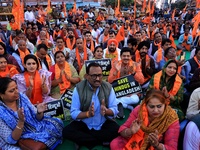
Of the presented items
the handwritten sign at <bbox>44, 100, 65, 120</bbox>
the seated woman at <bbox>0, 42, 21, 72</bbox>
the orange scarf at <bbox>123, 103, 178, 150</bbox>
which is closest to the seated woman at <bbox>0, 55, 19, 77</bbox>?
the seated woman at <bbox>0, 42, 21, 72</bbox>

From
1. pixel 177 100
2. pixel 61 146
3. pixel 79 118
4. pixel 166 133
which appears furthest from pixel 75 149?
pixel 177 100

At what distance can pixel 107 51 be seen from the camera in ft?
16.5

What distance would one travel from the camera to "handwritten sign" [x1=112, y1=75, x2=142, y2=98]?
3.64 metres

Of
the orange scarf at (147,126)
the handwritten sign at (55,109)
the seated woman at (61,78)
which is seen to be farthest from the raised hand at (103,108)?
the seated woman at (61,78)

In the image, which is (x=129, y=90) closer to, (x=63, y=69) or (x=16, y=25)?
(x=63, y=69)

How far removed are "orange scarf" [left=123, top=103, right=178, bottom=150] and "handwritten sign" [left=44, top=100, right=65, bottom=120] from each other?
1.35 metres

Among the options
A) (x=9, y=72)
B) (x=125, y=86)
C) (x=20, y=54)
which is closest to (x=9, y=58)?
(x=20, y=54)

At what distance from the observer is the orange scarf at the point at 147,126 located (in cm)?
212

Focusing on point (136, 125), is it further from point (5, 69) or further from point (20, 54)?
point (20, 54)

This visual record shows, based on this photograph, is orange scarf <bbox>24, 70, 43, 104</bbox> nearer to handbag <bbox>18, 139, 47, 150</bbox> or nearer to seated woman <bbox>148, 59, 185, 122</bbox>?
handbag <bbox>18, 139, 47, 150</bbox>

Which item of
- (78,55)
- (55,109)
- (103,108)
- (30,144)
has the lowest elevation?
(30,144)

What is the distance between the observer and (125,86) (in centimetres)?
365

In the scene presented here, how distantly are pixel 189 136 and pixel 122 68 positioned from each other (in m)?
2.05

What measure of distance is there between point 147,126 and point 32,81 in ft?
6.27
